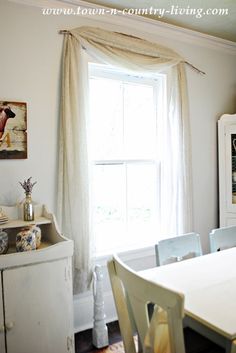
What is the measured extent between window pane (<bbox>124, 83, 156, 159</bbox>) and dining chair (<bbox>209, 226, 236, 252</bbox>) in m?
1.04

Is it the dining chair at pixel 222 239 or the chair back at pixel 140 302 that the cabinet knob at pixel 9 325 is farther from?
the dining chair at pixel 222 239

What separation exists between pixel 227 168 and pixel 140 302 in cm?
239

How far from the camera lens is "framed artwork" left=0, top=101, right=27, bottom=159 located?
2180 mm

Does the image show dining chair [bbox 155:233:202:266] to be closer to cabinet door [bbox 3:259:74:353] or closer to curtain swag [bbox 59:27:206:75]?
cabinet door [bbox 3:259:74:353]

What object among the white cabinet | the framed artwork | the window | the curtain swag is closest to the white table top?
the white cabinet

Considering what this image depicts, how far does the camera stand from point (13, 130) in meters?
2.22

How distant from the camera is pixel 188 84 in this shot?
10.3 ft

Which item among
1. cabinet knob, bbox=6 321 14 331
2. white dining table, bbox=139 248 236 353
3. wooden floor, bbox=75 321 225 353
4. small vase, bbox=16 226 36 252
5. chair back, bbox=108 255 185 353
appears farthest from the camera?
small vase, bbox=16 226 36 252

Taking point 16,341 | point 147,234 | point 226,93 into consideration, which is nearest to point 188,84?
point 226,93

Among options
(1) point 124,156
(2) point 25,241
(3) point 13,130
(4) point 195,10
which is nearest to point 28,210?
(2) point 25,241

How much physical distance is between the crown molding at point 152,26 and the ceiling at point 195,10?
0.05 m

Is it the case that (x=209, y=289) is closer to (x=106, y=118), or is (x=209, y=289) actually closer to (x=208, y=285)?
(x=208, y=285)

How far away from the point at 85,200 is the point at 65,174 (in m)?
0.25

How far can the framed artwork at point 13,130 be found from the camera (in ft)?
7.15
